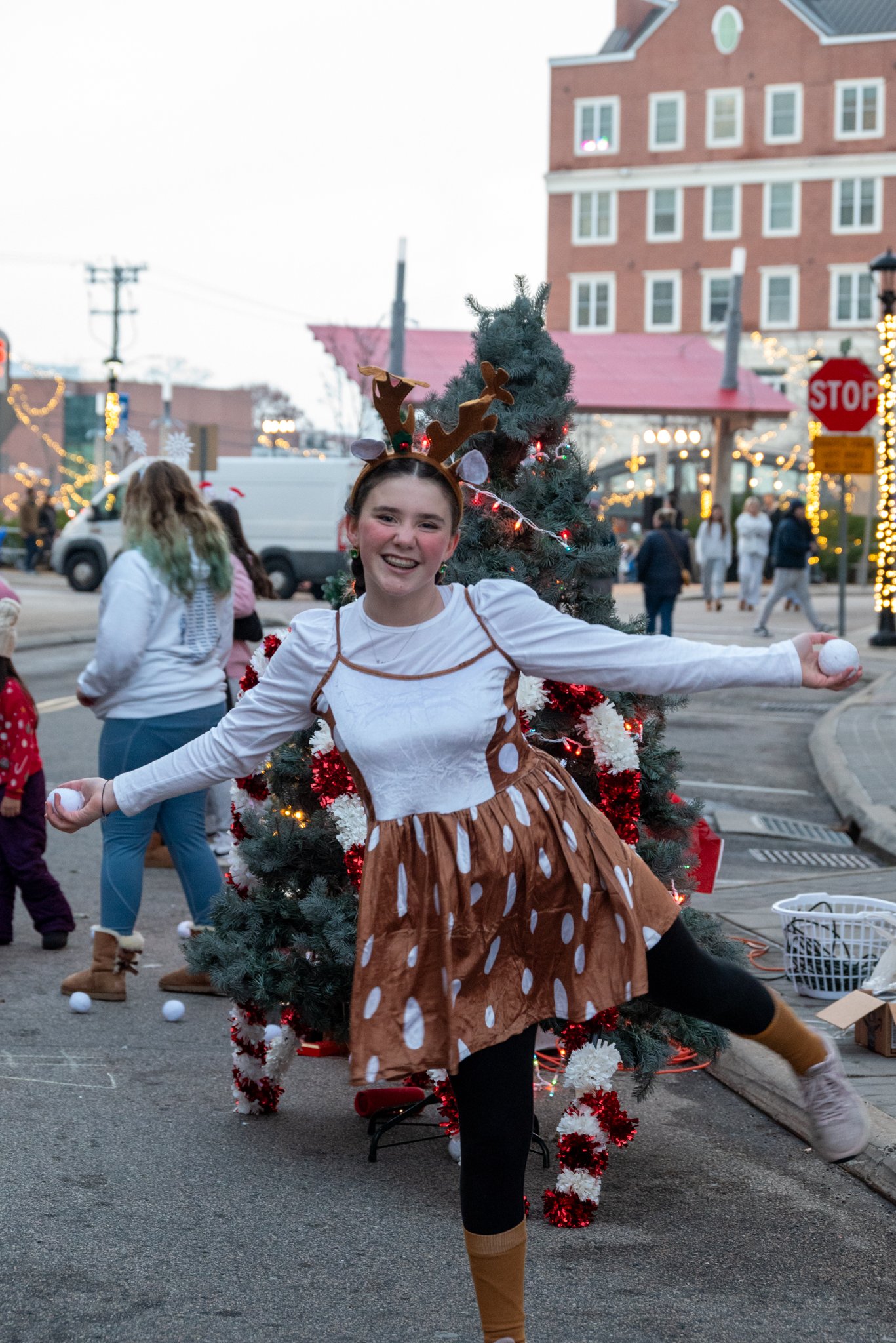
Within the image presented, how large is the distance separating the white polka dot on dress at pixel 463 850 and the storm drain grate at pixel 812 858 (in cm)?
611

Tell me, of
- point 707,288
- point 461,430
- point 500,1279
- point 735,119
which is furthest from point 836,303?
point 500,1279

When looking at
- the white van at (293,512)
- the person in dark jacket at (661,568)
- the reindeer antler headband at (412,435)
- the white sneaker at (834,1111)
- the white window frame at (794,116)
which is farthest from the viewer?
the white window frame at (794,116)

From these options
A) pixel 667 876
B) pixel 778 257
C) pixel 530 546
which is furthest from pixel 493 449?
pixel 778 257

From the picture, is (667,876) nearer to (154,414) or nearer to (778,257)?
(778,257)

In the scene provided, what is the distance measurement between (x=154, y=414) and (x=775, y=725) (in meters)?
102

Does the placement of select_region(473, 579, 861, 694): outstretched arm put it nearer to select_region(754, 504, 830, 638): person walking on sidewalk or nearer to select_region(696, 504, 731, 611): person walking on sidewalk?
select_region(754, 504, 830, 638): person walking on sidewalk

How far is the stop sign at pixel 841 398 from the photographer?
18531mm

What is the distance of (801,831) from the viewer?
32.3 ft

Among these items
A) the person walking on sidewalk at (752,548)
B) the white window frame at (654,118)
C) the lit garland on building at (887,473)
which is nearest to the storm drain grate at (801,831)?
the lit garland on building at (887,473)

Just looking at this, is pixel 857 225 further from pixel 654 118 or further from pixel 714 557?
pixel 714 557

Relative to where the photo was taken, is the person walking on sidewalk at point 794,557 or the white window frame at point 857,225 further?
the white window frame at point 857,225

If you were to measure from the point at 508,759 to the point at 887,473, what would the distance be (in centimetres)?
1924

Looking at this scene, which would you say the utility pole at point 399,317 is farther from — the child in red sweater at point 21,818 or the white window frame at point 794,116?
the white window frame at point 794,116

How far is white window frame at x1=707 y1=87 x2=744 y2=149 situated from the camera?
197ft
